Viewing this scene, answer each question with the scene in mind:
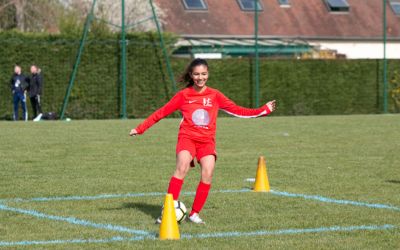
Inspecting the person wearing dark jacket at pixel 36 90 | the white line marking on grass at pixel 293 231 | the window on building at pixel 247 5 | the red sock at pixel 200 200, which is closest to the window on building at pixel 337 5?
the window on building at pixel 247 5

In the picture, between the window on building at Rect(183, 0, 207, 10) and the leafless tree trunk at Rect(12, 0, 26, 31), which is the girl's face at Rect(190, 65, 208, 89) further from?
the window on building at Rect(183, 0, 207, 10)

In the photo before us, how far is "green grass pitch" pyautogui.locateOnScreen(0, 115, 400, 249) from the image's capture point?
8.98 m

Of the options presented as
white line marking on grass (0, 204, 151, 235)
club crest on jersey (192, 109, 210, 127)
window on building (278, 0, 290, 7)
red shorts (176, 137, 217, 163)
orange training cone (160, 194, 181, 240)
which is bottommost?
white line marking on grass (0, 204, 151, 235)

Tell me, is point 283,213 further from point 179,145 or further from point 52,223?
Result: point 52,223

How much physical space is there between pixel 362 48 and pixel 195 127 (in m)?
49.9

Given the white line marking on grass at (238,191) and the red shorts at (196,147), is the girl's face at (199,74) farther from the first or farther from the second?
the white line marking on grass at (238,191)

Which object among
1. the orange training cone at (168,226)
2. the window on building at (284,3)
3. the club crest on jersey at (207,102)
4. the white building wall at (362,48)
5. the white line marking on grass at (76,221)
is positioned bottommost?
the white line marking on grass at (76,221)

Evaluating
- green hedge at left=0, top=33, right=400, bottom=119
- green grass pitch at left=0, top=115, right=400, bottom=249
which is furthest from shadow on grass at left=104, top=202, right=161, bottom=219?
green hedge at left=0, top=33, right=400, bottom=119

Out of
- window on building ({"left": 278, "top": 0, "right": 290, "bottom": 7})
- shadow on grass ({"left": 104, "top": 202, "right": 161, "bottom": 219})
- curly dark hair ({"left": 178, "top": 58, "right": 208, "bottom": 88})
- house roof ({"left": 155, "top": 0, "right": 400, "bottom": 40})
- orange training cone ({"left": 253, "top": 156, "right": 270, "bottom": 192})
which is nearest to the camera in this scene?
curly dark hair ({"left": 178, "top": 58, "right": 208, "bottom": 88})

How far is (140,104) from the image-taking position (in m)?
37.6

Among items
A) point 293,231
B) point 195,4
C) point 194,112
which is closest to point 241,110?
point 194,112

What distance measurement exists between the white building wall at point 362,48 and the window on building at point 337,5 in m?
2.83

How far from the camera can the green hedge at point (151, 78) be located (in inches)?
1421

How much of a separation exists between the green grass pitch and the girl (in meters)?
0.44
